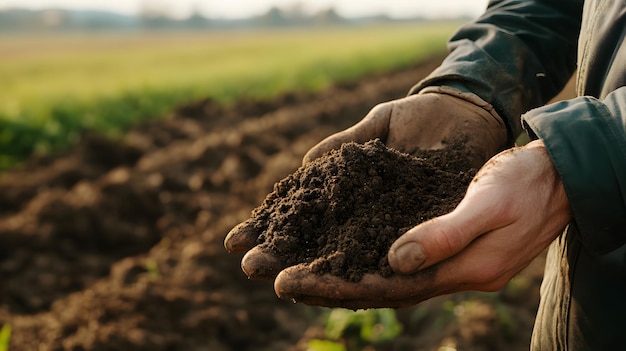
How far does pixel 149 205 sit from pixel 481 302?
321 centimetres

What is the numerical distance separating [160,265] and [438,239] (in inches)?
129

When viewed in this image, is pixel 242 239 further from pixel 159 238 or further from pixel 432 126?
pixel 159 238

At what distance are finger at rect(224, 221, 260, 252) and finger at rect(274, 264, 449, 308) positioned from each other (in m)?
0.31

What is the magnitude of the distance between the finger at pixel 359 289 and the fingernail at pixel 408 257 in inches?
2.1

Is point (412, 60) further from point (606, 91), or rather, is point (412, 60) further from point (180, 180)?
point (606, 91)

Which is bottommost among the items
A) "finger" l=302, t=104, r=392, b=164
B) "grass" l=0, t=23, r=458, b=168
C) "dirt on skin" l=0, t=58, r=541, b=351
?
"dirt on skin" l=0, t=58, r=541, b=351

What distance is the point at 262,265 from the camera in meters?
1.97

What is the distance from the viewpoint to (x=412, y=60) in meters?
24.9

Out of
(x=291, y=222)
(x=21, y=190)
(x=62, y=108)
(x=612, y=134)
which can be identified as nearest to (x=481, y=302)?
(x=291, y=222)

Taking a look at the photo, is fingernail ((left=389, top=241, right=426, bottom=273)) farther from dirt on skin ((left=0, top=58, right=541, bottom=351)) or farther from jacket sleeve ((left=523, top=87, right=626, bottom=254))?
dirt on skin ((left=0, top=58, right=541, bottom=351))

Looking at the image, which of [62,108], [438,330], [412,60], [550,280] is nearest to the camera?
[550,280]

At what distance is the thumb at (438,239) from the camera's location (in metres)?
1.61

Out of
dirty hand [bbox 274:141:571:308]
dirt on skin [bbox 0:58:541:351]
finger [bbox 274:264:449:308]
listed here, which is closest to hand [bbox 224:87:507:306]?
finger [bbox 274:264:449:308]

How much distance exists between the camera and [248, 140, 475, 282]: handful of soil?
6.33ft
